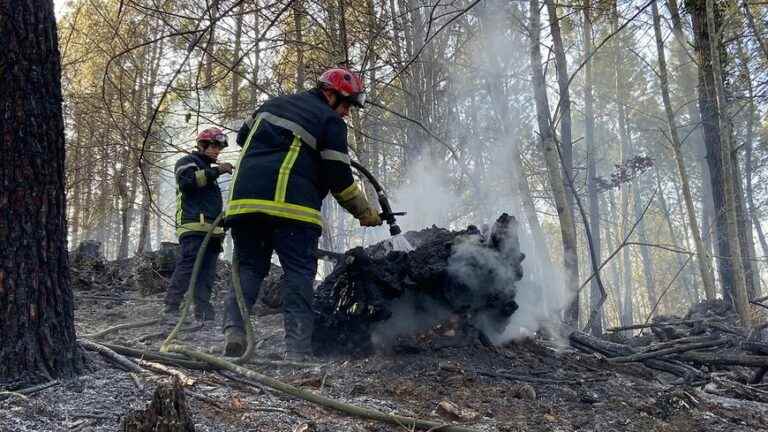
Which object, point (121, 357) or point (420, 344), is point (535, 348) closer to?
point (420, 344)

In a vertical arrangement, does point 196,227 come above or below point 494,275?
above

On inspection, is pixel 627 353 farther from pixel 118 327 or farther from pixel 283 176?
pixel 118 327

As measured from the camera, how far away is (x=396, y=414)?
9.17 feet

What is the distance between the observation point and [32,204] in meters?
2.61

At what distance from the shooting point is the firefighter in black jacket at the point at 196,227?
5676mm

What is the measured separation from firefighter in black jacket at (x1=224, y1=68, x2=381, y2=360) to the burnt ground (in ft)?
1.24

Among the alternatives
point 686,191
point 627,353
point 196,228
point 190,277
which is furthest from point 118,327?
point 686,191

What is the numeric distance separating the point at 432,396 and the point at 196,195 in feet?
12.3

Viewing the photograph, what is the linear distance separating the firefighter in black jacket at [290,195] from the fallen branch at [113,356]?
2.86ft

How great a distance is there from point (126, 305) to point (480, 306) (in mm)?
4919

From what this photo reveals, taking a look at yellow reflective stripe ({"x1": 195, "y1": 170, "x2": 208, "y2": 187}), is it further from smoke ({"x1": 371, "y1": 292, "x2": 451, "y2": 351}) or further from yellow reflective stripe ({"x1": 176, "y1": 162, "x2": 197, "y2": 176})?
smoke ({"x1": 371, "y1": 292, "x2": 451, "y2": 351})

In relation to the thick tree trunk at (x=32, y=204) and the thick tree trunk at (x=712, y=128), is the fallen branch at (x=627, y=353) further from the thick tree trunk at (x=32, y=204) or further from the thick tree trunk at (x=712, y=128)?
the thick tree trunk at (x=712, y=128)

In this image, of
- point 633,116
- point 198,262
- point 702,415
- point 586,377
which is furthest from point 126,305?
point 633,116

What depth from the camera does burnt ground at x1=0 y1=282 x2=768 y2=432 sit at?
247 centimetres
